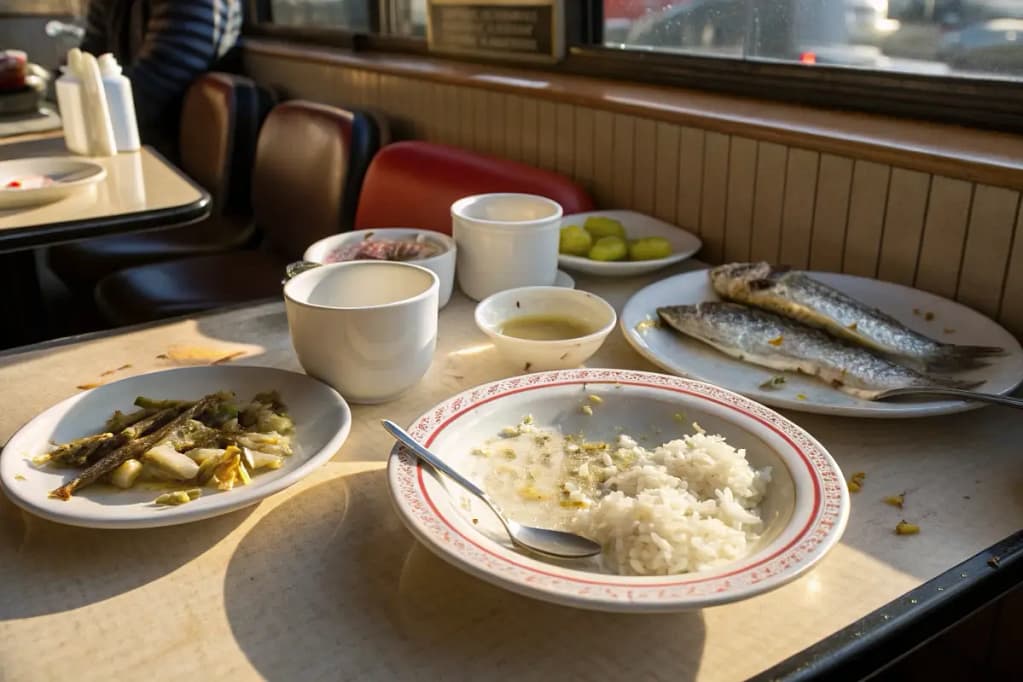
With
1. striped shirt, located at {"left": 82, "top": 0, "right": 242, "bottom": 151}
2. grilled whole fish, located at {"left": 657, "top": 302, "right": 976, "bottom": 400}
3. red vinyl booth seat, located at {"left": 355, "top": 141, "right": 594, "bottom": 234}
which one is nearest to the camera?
grilled whole fish, located at {"left": 657, "top": 302, "right": 976, "bottom": 400}

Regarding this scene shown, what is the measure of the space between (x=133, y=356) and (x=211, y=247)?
67.5 inches

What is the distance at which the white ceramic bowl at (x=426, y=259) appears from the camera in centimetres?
130

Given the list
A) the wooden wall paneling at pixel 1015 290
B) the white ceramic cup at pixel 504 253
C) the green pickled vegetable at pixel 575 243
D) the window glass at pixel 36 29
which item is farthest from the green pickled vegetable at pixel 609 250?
the window glass at pixel 36 29

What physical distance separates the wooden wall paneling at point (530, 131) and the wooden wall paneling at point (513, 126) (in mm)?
11

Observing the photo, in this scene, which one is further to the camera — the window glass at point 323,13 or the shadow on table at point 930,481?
the window glass at point 323,13

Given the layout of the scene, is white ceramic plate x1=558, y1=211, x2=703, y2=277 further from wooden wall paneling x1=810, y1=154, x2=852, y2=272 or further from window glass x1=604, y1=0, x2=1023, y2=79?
window glass x1=604, y1=0, x2=1023, y2=79

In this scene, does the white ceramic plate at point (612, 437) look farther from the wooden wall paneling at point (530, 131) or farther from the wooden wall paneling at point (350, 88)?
the wooden wall paneling at point (350, 88)

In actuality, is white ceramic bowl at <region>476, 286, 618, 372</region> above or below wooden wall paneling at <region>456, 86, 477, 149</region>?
below

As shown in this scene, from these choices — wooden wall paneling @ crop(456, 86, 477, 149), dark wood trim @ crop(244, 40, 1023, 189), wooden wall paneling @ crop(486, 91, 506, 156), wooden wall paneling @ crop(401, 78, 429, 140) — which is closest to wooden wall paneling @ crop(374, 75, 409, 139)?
wooden wall paneling @ crop(401, 78, 429, 140)

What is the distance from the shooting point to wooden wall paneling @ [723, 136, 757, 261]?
1.56 meters

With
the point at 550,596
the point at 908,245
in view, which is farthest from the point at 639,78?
the point at 550,596

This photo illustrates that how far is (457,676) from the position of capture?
62 centimetres

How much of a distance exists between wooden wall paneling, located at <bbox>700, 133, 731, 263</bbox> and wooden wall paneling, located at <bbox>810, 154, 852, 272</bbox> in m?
0.20

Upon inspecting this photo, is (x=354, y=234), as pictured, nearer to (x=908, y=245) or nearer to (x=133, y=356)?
(x=133, y=356)
